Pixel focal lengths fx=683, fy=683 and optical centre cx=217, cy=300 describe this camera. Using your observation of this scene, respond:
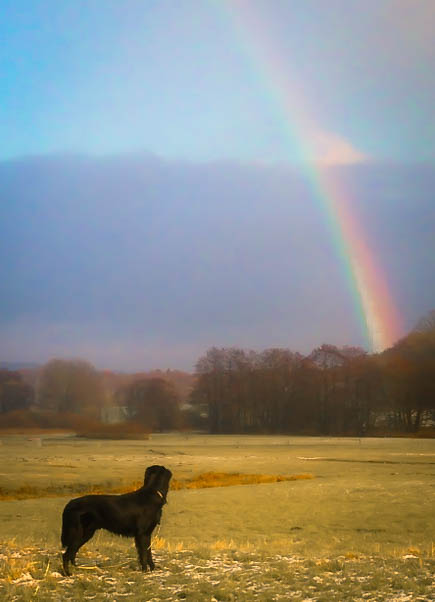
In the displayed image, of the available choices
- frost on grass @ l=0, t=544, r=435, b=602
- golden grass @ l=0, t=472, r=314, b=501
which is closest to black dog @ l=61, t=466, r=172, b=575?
frost on grass @ l=0, t=544, r=435, b=602

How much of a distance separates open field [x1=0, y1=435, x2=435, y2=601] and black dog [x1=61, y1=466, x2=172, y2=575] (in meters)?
0.40

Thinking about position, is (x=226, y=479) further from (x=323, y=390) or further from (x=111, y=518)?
(x=323, y=390)

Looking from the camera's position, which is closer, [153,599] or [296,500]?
[153,599]

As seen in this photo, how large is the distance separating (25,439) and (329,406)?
53323 millimetres

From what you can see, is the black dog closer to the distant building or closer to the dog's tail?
the dog's tail

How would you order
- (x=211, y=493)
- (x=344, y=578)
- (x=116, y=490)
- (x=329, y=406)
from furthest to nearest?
(x=329, y=406) → (x=116, y=490) → (x=211, y=493) → (x=344, y=578)

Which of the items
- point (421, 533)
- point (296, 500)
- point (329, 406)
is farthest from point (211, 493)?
point (329, 406)

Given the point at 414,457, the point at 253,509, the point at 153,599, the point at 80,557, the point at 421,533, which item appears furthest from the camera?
the point at 414,457

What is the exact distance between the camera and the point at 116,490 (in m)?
32.5

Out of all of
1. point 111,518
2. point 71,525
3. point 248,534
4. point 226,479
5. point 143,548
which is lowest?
point 226,479

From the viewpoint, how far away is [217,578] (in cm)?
934

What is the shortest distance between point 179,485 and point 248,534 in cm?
1640

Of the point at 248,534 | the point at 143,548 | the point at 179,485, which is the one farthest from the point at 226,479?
the point at 143,548

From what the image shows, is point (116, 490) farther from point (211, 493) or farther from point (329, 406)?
point (329, 406)
